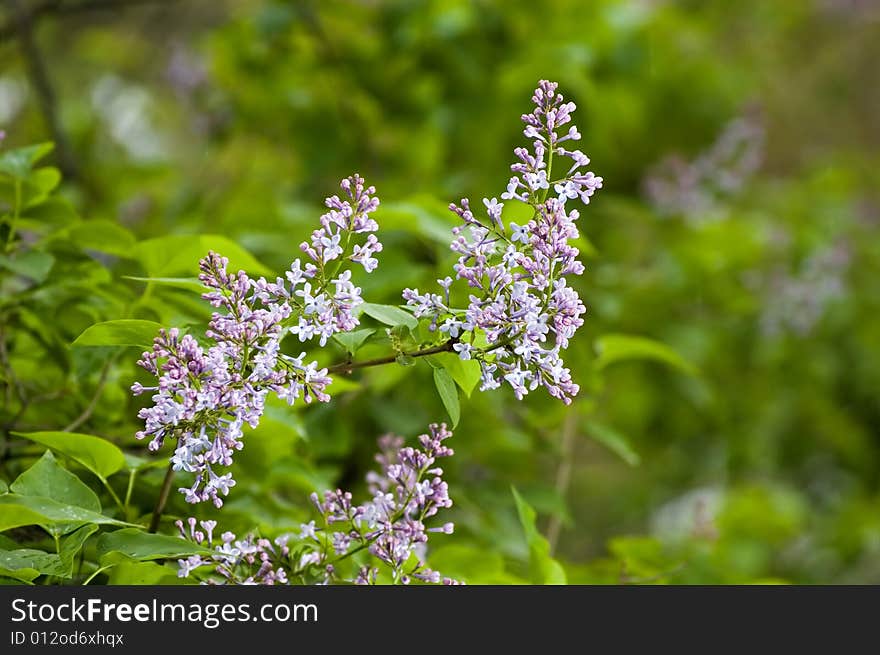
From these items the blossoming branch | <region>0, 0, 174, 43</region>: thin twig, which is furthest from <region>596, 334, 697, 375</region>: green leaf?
<region>0, 0, 174, 43</region>: thin twig

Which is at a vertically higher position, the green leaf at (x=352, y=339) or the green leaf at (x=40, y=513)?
the green leaf at (x=352, y=339)

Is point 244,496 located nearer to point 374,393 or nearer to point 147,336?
point 147,336

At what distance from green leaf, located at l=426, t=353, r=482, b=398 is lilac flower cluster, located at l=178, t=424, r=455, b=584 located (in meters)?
0.04

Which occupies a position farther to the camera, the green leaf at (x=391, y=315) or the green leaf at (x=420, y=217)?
the green leaf at (x=420, y=217)

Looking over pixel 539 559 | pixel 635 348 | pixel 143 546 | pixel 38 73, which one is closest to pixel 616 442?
pixel 635 348

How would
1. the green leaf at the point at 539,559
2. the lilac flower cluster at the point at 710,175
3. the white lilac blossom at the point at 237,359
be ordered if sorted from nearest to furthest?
the white lilac blossom at the point at 237,359, the green leaf at the point at 539,559, the lilac flower cluster at the point at 710,175

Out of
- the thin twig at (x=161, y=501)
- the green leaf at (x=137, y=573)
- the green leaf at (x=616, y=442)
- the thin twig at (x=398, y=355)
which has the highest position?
the green leaf at (x=616, y=442)

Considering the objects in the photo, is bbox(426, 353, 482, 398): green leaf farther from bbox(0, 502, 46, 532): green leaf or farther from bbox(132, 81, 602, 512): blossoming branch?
bbox(0, 502, 46, 532): green leaf

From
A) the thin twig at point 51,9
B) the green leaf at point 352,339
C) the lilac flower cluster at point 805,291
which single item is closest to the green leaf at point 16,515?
the green leaf at point 352,339

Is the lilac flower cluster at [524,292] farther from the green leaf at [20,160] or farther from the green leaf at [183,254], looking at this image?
the green leaf at [20,160]

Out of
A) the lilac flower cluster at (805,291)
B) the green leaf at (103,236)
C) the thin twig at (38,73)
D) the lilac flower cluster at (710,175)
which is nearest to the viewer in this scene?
the green leaf at (103,236)

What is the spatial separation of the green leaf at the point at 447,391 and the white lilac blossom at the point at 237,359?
0.07 meters

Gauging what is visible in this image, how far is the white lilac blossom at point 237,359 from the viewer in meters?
0.54

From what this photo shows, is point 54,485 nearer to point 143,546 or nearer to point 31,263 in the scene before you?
point 143,546
